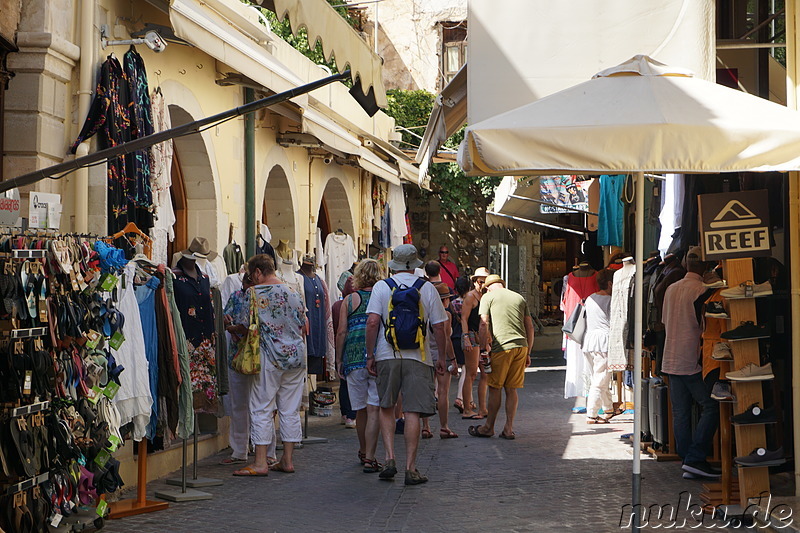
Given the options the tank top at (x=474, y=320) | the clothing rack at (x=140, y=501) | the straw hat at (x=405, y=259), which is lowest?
the clothing rack at (x=140, y=501)

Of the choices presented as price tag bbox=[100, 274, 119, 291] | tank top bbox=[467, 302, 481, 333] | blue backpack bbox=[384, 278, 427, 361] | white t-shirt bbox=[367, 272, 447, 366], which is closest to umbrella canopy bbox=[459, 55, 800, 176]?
price tag bbox=[100, 274, 119, 291]

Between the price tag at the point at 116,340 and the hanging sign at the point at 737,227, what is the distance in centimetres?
387

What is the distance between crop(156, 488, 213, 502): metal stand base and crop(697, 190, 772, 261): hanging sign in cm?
404

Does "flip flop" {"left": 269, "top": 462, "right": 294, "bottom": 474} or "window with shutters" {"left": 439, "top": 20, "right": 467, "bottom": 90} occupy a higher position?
"window with shutters" {"left": 439, "top": 20, "right": 467, "bottom": 90}

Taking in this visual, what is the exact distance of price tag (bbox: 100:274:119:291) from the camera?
6.16 m

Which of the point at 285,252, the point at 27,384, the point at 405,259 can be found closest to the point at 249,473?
the point at 405,259

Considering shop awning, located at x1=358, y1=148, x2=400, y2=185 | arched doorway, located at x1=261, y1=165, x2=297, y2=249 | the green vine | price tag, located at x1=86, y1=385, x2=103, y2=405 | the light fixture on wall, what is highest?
the green vine

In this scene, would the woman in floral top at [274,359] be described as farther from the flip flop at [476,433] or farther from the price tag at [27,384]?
the price tag at [27,384]

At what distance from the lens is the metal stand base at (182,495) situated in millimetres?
7492

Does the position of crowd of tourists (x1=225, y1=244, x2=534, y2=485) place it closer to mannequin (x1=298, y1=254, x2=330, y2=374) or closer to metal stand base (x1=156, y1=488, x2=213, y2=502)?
metal stand base (x1=156, y1=488, x2=213, y2=502)

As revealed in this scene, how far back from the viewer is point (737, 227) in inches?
267

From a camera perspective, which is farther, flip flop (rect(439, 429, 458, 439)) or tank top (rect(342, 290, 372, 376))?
flip flop (rect(439, 429, 458, 439))

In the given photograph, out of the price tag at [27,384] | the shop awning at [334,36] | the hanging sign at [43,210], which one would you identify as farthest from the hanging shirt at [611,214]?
the price tag at [27,384]

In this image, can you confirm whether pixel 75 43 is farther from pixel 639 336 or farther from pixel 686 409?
pixel 686 409
